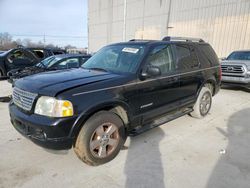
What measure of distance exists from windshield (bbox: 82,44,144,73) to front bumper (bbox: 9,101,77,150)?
1.36 m

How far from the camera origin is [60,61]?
293 inches

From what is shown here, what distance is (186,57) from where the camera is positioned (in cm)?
437

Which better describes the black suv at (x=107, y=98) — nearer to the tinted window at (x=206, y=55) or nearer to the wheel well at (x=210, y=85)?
the tinted window at (x=206, y=55)

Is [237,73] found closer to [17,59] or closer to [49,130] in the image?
[49,130]

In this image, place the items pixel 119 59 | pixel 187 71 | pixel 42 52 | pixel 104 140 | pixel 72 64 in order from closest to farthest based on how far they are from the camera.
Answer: pixel 104 140 → pixel 119 59 → pixel 187 71 → pixel 72 64 → pixel 42 52

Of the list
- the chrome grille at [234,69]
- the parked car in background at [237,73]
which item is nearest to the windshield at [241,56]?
the parked car in background at [237,73]

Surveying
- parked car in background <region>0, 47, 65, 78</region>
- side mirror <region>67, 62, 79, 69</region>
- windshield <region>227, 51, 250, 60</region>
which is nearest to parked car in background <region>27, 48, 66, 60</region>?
parked car in background <region>0, 47, 65, 78</region>

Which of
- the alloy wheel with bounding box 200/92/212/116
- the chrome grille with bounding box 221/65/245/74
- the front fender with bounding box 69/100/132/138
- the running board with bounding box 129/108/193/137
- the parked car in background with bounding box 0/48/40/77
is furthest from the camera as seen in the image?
the parked car in background with bounding box 0/48/40/77

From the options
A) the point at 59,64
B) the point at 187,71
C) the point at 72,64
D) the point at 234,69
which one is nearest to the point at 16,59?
the point at 59,64

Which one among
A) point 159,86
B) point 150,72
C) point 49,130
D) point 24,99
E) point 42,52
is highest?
point 42,52

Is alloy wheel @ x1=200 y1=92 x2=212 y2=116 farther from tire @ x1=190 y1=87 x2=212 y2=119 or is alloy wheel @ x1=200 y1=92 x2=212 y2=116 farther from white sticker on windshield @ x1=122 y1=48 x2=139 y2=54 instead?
white sticker on windshield @ x1=122 y1=48 x2=139 y2=54

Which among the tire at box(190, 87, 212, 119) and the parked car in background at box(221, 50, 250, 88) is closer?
the tire at box(190, 87, 212, 119)

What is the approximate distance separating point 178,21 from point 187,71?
48.8ft

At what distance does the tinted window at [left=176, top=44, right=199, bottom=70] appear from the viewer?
4.16 m
